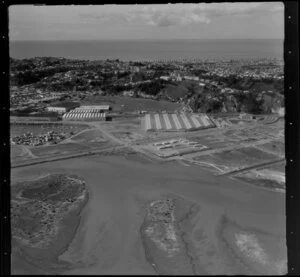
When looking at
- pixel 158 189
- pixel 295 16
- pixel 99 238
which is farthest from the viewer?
pixel 158 189

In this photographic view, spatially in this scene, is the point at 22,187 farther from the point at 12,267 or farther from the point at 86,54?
the point at 86,54

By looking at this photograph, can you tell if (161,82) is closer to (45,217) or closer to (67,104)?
(67,104)

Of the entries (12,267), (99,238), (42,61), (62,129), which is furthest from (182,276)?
(42,61)

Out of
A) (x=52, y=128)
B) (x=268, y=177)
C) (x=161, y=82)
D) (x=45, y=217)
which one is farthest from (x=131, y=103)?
(x=268, y=177)

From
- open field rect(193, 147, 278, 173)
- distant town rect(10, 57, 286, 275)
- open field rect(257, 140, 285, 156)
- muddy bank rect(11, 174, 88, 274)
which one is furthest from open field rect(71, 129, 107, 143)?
open field rect(257, 140, 285, 156)

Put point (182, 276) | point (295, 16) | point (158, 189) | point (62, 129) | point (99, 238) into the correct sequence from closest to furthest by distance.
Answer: point (295, 16)
point (182, 276)
point (99, 238)
point (158, 189)
point (62, 129)
